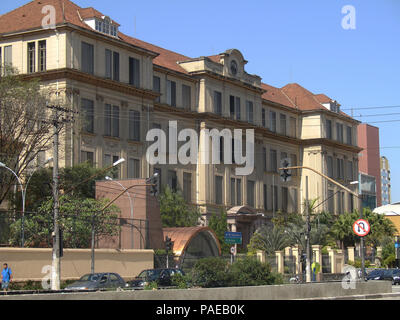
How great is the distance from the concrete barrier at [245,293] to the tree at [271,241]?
95.3ft

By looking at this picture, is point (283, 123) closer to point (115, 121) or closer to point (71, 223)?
point (115, 121)

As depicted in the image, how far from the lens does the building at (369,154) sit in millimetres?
169375

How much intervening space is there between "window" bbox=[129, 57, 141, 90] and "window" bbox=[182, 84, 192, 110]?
8.33 meters

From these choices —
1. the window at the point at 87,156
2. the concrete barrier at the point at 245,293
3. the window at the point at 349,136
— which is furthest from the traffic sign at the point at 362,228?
the window at the point at 349,136

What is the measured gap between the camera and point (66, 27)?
2128 inches

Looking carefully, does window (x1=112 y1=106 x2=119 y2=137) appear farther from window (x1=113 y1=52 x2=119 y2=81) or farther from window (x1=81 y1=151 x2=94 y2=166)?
window (x1=81 y1=151 x2=94 y2=166)

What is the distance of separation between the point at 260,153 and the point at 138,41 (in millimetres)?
17578

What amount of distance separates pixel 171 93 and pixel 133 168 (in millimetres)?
10315

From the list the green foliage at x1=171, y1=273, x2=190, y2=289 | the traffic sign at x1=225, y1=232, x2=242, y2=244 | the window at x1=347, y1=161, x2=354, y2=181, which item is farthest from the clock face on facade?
the green foliage at x1=171, y1=273, x2=190, y2=289

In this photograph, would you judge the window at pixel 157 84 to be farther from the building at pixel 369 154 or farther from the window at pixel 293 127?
the building at pixel 369 154

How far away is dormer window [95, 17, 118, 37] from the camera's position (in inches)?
2309

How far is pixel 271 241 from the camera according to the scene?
210ft

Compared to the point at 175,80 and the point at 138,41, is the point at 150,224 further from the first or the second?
the point at 138,41
